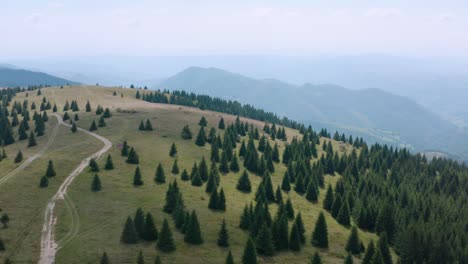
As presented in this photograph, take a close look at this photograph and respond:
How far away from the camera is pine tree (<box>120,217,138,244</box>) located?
2717 inches

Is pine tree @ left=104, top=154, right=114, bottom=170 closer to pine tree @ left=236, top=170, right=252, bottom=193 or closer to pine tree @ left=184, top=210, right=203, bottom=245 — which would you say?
pine tree @ left=236, top=170, right=252, bottom=193

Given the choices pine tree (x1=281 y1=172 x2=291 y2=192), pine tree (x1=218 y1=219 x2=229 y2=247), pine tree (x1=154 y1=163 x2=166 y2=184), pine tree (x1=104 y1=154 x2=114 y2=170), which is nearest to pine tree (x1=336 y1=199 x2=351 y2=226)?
pine tree (x1=281 y1=172 x2=291 y2=192)

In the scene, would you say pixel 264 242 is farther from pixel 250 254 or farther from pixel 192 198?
pixel 192 198

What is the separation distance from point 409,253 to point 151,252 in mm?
49160

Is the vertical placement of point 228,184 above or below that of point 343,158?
below

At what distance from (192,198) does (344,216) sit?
39652 mm

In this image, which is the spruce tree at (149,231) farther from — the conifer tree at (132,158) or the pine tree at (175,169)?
the conifer tree at (132,158)

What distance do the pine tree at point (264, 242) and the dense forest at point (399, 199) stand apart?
5075mm

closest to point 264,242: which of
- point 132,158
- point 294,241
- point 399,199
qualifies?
point 294,241

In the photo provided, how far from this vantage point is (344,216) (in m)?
98.8

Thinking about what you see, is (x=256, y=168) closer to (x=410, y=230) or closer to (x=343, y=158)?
(x=343, y=158)

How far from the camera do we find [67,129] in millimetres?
155125

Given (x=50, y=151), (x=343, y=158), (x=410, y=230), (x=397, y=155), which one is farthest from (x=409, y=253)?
(x=397, y=155)

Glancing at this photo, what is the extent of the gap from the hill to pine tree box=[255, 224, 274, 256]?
267 millimetres
